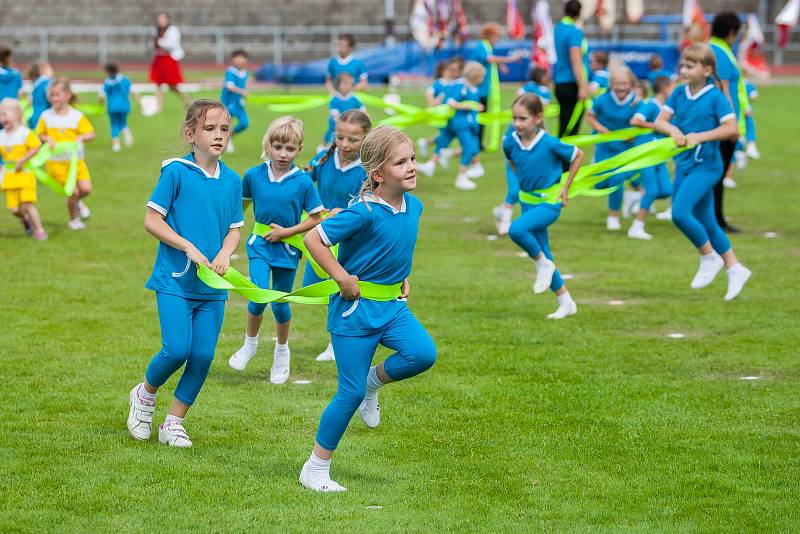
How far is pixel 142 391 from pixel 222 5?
138ft

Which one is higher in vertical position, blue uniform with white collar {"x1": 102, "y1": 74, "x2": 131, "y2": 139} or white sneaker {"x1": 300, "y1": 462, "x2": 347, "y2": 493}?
white sneaker {"x1": 300, "y1": 462, "x2": 347, "y2": 493}

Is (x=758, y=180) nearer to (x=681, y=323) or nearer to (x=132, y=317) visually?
(x=681, y=323)

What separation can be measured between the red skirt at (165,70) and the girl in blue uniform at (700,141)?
682 inches

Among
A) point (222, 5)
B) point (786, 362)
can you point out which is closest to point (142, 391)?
point (786, 362)

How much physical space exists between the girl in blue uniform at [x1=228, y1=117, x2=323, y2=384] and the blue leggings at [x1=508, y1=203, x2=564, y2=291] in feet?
7.88

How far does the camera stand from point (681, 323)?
1000 cm

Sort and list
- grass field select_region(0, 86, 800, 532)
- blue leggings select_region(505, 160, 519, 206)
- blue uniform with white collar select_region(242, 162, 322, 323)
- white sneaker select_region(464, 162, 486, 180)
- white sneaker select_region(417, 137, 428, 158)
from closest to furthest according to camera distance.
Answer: grass field select_region(0, 86, 800, 532) → blue uniform with white collar select_region(242, 162, 322, 323) → blue leggings select_region(505, 160, 519, 206) → white sneaker select_region(464, 162, 486, 180) → white sneaker select_region(417, 137, 428, 158)

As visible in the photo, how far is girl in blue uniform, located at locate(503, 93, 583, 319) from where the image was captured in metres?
10.1

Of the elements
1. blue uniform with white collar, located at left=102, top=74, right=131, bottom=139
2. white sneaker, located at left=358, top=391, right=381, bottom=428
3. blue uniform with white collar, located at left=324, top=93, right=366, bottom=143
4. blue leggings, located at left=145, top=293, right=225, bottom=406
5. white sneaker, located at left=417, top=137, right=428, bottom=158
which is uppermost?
blue leggings, located at left=145, top=293, right=225, bottom=406

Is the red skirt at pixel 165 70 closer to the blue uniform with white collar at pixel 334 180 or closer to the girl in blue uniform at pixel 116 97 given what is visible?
the girl in blue uniform at pixel 116 97

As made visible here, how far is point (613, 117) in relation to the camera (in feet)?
49.3

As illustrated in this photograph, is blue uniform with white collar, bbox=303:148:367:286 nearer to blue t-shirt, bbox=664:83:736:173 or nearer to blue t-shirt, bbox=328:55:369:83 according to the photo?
blue t-shirt, bbox=664:83:736:173

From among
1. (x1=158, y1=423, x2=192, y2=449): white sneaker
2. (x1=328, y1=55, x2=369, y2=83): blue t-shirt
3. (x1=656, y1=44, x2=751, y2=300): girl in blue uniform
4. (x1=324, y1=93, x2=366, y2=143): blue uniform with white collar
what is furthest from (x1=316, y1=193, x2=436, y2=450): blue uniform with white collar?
(x1=328, y1=55, x2=369, y2=83): blue t-shirt

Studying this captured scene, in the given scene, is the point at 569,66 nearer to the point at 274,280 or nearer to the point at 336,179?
the point at 336,179
